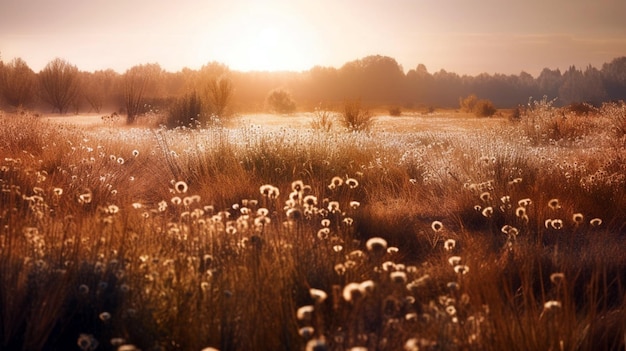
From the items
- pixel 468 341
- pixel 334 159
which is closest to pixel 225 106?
pixel 334 159

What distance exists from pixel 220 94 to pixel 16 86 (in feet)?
76.5

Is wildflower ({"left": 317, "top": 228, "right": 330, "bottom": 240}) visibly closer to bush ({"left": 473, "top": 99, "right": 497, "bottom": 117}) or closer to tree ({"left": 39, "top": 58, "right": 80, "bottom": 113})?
bush ({"left": 473, "top": 99, "right": 497, "bottom": 117})

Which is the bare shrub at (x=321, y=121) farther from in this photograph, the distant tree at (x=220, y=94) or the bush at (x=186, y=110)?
the distant tree at (x=220, y=94)

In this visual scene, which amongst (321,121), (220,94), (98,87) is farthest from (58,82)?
(321,121)

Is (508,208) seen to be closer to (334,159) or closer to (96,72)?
(334,159)

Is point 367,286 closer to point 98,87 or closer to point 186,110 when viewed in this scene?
point 186,110

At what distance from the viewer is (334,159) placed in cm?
1020

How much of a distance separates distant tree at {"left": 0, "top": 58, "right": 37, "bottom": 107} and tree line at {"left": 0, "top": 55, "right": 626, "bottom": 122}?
6 centimetres

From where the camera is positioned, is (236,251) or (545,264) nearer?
(236,251)

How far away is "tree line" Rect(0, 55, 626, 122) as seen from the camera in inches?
1297

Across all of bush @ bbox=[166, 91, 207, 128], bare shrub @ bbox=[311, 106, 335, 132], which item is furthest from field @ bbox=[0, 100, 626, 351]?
bush @ bbox=[166, 91, 207, 128]

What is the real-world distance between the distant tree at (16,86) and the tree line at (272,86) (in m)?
0.06

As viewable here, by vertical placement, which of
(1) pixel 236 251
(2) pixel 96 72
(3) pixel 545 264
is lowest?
(3) pixel 545 264

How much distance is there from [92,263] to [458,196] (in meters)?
5.12
